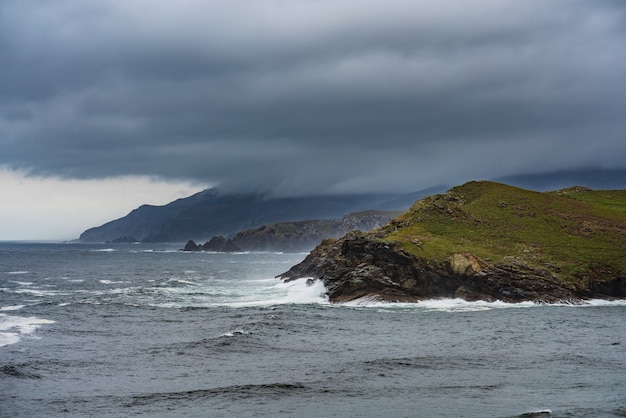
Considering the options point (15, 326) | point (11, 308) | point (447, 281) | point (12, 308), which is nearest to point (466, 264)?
point (447, 281)

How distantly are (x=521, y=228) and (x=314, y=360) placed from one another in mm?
63480

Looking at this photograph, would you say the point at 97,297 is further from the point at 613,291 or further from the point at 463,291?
the point at 613,291

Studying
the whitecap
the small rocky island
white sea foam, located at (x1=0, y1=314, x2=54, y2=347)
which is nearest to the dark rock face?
the small rocky island

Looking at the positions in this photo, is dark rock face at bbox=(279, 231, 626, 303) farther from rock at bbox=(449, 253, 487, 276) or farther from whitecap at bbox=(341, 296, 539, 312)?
whitecap at bbox=(341, 296, 539, 312)

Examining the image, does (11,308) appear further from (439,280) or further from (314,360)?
(439,280)

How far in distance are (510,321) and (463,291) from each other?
18.2 meters

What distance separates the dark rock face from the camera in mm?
72438

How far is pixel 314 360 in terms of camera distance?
39.1 meters

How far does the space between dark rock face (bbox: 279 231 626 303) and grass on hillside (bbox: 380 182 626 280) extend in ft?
7.76

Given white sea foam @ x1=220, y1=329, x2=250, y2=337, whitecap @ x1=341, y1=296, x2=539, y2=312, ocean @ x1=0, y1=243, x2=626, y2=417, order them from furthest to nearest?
whitecap @ x1=341, y1=296, x2=539, y2=312, white sea foam @ x1=220, y1=329, x2=250, y2=337, ocean @ x1=0, y1=243, x2=626, y2=417

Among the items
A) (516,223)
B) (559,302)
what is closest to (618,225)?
(516,223)

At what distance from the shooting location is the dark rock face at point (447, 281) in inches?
2852

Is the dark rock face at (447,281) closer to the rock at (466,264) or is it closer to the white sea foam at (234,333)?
the rock at (466,264)

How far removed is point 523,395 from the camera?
29844 mm
